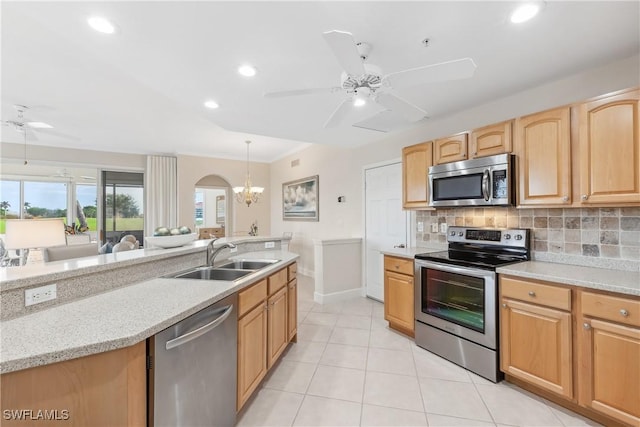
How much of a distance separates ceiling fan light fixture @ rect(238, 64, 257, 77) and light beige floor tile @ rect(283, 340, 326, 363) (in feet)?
8.09

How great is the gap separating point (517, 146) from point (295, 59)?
192 cm

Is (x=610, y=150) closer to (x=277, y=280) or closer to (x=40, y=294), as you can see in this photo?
(x=277, y=280)

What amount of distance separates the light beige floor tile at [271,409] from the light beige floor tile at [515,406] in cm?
131

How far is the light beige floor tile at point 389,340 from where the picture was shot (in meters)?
2.79

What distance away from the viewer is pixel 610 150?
1835 mm

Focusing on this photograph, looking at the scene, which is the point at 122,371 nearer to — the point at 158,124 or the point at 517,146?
the point at 517,146

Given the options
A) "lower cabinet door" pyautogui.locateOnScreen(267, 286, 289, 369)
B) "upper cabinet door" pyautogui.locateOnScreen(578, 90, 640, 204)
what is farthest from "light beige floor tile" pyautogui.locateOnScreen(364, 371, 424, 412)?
"upper cabinet door" pyautogui.locateOnScreen(578, 90, 640, 204)

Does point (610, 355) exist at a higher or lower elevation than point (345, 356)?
higher

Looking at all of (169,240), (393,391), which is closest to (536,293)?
(393,391)

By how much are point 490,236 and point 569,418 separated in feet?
4.58

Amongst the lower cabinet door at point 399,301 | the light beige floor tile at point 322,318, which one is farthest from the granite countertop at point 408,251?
the light beige floor tile at point 322,318

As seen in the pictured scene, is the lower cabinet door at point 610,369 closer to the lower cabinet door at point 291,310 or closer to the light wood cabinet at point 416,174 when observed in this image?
the light wood cabinet at point 416,174

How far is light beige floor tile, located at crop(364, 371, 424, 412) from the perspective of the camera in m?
1.94

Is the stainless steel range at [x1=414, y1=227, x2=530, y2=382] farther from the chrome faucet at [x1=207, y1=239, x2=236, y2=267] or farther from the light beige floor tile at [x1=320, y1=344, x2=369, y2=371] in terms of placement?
the chrome faucet at [x1=207, y1=239, x2=236, y2=267]
